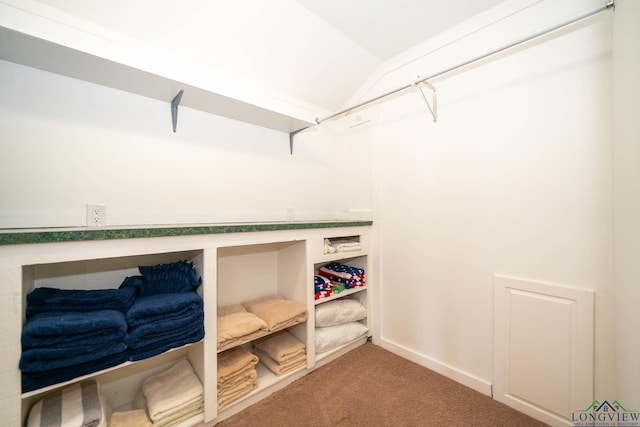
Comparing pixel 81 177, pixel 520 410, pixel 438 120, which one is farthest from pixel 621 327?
pixel 81 177

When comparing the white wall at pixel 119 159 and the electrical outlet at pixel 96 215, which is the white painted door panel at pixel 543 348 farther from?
the electrical outlet at pixel 96 215

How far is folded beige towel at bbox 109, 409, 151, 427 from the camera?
3.61ft

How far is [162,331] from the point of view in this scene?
111 cm

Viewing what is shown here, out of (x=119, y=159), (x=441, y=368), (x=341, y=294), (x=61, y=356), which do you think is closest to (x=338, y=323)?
(x=341, y=294)

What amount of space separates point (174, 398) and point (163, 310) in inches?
18.5

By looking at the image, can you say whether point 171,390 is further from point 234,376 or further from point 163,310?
point 163,310

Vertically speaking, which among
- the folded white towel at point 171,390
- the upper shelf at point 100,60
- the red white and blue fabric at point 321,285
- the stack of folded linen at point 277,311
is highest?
the upper shelf at point 100,60

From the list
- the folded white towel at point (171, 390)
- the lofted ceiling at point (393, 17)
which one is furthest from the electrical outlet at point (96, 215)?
the lofted ceiling at point (393, 17)

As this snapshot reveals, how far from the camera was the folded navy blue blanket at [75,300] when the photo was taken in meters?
0.96

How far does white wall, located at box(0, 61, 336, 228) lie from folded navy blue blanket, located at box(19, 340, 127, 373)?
645 millimetres

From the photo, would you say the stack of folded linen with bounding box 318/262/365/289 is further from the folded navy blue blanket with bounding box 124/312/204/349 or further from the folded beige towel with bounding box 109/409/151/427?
the folded beige towel with bounding box 109/409/151/427

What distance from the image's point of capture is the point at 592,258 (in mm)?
1196

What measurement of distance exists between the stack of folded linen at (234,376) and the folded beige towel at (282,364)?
158 millimetres

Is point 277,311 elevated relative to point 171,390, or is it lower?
elevated
